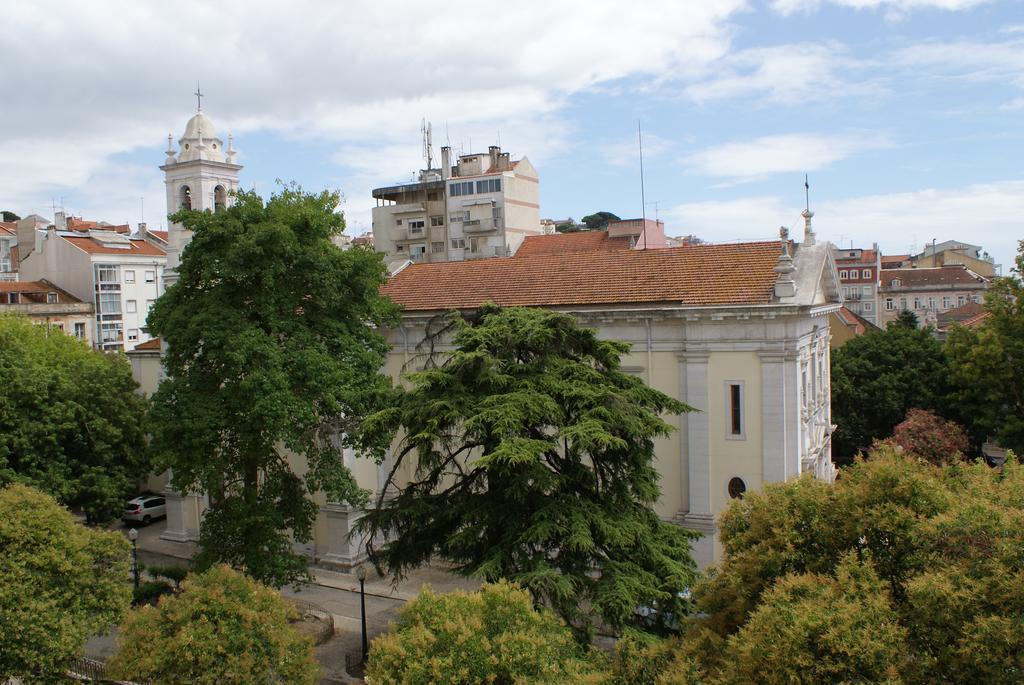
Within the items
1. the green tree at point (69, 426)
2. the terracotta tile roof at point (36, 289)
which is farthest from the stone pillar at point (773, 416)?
the terracotta tile roof at point (36, 289)

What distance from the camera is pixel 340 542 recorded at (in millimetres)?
28766

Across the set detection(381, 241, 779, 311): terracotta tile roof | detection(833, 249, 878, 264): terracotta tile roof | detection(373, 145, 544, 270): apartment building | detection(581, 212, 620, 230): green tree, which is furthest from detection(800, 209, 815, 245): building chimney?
detection(581, 212, 620, 230): green tree

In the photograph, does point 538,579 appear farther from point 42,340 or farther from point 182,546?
point 42,340

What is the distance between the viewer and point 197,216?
22250 mm

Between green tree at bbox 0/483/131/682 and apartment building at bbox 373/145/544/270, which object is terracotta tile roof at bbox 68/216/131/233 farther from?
green tree at bbox 0/483/131/682

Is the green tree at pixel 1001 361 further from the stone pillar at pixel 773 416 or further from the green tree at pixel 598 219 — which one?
the green tree at pixel 598 219

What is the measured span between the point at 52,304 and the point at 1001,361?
5409 cm

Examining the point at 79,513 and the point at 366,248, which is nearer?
the point at 366,248

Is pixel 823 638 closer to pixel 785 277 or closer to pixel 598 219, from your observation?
pixel 785 277

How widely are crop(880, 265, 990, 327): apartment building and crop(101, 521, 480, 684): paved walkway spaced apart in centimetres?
7128

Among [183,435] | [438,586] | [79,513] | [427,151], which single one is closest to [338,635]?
[438,586]

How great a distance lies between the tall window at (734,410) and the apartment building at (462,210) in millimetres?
40955

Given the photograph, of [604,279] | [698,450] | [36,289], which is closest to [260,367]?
[604,279]

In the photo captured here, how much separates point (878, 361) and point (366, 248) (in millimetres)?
28208
